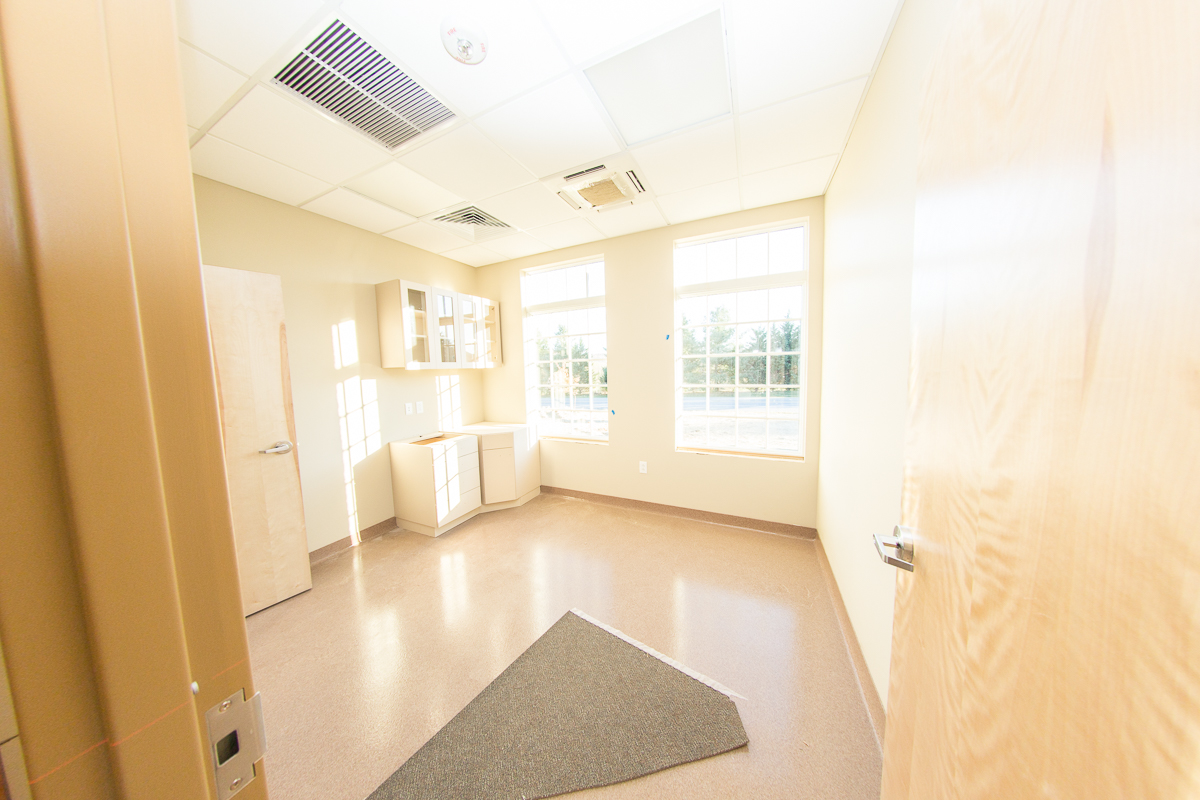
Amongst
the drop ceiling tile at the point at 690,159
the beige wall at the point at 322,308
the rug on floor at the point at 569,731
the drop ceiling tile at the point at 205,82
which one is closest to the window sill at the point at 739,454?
the rug on floor at the point at 569,731

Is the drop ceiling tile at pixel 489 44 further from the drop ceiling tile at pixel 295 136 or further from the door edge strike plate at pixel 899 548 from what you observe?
the door edge strike plate at pixel 899 548

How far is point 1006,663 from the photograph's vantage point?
46cm

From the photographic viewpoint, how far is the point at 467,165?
218 centimetres

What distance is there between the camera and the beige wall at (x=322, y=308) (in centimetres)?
239

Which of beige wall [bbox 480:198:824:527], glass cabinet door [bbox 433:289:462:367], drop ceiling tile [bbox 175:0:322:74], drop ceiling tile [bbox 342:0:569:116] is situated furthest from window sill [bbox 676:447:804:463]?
drop ceiling tile [bbox 175:0:322:74]

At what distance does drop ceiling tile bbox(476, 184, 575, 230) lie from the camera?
2.53m

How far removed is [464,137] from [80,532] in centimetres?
225

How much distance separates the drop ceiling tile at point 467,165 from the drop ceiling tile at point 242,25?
0.65m

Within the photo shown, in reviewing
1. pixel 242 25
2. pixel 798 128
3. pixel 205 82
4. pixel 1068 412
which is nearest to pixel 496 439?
pixel 205 82

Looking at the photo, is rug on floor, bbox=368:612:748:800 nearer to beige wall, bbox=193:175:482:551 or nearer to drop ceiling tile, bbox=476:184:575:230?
beige wall, bbox=193:175:482:551

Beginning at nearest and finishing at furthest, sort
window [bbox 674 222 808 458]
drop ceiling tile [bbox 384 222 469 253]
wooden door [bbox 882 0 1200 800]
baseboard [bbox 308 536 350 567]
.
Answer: wooden door [bbox 882 0 1200 800] → baseboard [bbox 308 536 350 567] → window [bbox 674 222 808 458] → drop ceiling tile [bbox 384 222 469 253]

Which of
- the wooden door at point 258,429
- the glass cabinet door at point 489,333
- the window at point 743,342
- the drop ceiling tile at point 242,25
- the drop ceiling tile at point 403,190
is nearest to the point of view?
the drop ceiling tile at point 242,25

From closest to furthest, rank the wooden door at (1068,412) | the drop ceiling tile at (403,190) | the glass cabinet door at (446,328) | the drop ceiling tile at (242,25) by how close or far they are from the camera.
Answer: the wooden door at (1068,412)
the drop ceiling tile at (242,25)
the drop ceiling tile at (403,190)
the glass cabinet door at (446,328)

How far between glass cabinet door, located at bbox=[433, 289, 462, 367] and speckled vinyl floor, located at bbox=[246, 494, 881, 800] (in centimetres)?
160
